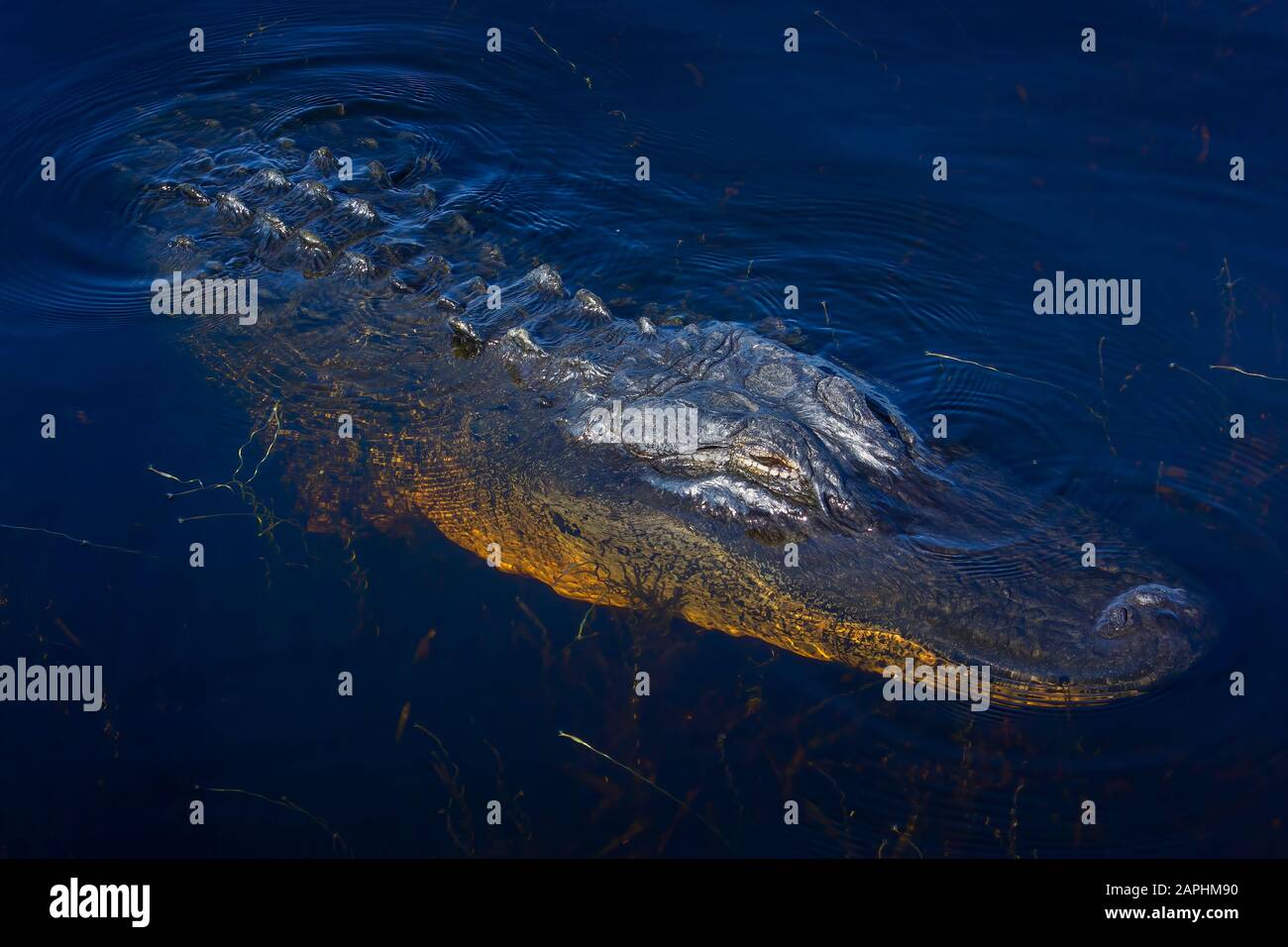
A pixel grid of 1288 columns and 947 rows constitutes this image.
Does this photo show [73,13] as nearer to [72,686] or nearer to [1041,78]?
[72,686]

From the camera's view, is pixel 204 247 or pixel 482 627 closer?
pixel 482 627

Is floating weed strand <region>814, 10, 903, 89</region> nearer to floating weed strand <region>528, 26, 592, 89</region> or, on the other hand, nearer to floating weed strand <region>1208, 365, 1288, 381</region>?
floating weed strand <region>528, 26, 592, 89</region>

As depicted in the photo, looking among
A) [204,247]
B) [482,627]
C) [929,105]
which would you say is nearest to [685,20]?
[929,105]

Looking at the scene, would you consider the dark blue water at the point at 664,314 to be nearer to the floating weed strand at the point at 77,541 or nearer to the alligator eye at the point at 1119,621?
the floating weed strand at the point at 77,541

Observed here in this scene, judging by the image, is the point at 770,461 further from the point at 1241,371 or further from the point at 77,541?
the point at 77,541

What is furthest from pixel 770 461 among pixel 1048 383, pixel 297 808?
pixel 297 808
